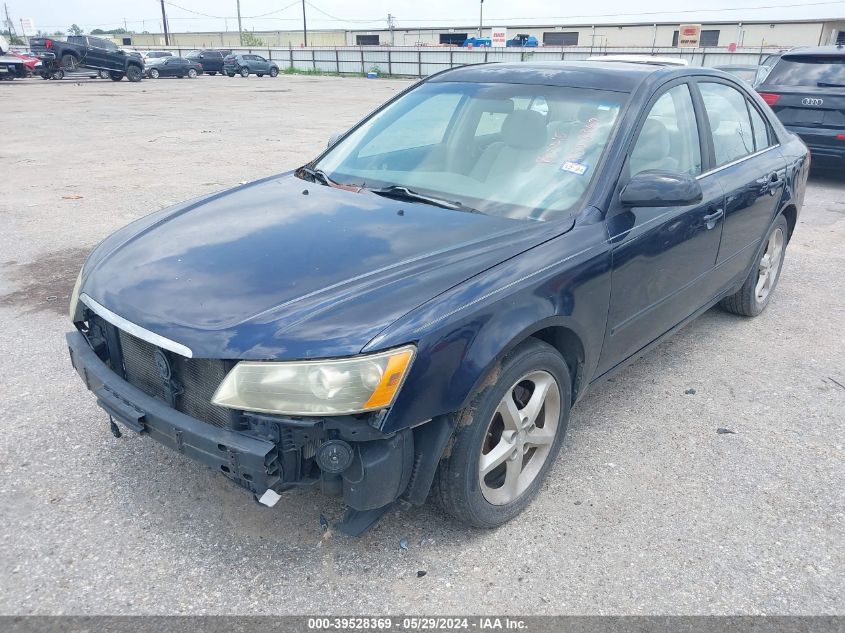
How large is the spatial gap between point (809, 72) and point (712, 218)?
6736 millimetres

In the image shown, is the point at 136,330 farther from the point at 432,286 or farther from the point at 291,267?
the point at 432,286

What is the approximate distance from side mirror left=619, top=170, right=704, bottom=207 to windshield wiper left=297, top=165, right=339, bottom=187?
4.70 ft

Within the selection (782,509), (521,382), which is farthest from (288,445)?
(782,509)

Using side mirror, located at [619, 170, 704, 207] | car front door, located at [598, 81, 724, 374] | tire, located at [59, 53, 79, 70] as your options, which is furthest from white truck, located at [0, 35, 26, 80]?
side mirror, located at [619, 170, 704, 207]

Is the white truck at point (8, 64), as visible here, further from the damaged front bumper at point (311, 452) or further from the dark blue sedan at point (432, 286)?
the damaged front bumper at point (311, 452)

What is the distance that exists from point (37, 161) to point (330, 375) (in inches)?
405

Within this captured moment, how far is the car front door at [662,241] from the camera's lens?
300cm

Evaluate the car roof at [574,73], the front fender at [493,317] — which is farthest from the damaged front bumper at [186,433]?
the car roof at [574,73]

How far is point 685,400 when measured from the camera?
3.72 meters

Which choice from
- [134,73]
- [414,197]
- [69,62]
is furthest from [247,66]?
[414,197]

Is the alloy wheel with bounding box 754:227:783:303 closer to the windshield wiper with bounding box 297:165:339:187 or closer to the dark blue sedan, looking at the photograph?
the dark blue sedan

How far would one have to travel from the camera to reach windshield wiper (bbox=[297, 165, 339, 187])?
11.4 feet

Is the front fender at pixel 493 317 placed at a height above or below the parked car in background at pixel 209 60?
above

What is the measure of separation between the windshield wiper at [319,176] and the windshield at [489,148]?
0.03 metres
